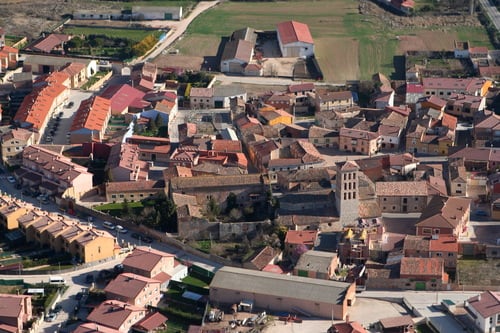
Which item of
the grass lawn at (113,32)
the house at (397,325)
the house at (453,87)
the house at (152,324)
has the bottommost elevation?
the house at (152,324)

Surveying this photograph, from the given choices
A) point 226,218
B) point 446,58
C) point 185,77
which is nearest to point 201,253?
point 226,218

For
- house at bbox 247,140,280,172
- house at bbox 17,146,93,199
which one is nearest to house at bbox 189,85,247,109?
house at bbox 247,140,280,172

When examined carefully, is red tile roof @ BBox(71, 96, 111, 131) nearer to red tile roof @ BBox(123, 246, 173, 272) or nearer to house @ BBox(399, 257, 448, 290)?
red tile roof @ BBox(123, 246, 173, 272)

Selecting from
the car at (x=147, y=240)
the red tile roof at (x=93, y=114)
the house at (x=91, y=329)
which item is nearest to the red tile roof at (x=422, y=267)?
the car at (x=147, y=240)

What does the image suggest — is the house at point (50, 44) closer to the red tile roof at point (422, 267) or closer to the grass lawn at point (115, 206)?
the grass lawn at point (115, 206)

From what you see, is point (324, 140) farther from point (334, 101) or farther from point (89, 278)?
point (89, 278)

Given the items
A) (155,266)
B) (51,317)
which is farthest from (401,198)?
(51,317)

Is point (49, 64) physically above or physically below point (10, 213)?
above
